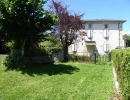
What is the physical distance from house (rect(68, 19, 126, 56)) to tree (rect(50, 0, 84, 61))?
16.9 meters

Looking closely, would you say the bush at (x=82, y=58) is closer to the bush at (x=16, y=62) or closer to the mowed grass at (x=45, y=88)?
the bush at (x=16, y=62)

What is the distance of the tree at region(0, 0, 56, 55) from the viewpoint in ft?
46.8

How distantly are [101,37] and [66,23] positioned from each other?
19.7m

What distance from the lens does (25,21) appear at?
1455 centimetres

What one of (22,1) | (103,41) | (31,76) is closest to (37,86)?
(31,76)

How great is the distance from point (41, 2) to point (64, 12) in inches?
344

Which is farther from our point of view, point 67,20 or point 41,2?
point 67,20

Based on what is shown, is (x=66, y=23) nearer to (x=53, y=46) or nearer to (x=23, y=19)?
(x=53, y=46)

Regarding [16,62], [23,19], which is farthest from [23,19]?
[16,62]

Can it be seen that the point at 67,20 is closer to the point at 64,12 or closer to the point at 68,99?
the point at 64,12

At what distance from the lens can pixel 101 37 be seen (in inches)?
1660

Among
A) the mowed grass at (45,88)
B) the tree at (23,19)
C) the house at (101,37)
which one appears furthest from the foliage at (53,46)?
the house at (101,37)

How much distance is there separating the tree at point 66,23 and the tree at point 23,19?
822cm

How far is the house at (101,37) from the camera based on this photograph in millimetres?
41406
